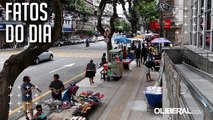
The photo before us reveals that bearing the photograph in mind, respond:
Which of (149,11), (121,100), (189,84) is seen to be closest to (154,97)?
(121,100)

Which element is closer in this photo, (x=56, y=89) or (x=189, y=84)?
(x=189, y=84)

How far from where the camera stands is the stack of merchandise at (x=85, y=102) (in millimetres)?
9516

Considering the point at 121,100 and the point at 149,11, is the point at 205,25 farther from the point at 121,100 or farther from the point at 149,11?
the point at 149,11

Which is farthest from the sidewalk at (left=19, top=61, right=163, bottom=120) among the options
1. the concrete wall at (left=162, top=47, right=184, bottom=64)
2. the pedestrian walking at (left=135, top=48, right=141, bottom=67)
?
the pedestrian walking at (left=135, top=48, right=141, bottom=67)

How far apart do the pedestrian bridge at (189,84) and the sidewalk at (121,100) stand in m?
1.55

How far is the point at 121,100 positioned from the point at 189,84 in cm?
1014

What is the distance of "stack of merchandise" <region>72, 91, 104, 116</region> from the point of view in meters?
9.52

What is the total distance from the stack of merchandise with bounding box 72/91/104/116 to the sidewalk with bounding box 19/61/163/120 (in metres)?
0.21

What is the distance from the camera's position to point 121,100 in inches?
485

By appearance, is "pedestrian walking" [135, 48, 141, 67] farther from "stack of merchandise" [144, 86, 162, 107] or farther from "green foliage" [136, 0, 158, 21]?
"green foliage" [136, 0, 158, 21]

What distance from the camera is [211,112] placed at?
1370 mm

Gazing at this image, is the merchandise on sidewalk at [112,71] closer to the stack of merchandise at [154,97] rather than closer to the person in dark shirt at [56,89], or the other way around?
the stack of merchandise at [154,97]

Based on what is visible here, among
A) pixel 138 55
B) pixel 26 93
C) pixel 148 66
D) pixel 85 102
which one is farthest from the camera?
pixel 138 55

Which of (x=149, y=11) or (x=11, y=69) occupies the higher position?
(x=149, y=11)
